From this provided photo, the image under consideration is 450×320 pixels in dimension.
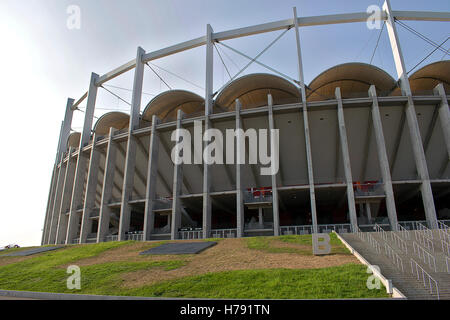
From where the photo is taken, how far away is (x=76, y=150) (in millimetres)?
38406

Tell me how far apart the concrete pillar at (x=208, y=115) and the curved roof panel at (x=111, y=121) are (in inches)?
488

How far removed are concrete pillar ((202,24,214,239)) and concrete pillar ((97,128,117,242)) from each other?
10322 millimetres

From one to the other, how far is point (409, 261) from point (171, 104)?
28.7m

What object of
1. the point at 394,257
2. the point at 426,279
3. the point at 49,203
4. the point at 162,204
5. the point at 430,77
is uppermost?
the point at 430,77

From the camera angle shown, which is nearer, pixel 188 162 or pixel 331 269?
pixel 331 269

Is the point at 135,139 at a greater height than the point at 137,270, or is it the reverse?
the point at 135,139

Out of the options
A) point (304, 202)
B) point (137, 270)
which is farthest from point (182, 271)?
point (304, 202)

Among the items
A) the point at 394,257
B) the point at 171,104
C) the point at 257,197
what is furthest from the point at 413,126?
the point at 171,104

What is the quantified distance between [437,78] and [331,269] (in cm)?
2802

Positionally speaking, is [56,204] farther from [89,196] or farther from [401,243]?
[401,243]

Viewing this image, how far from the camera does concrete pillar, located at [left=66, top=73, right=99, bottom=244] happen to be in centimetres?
3472

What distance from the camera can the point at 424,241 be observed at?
51.2ft
